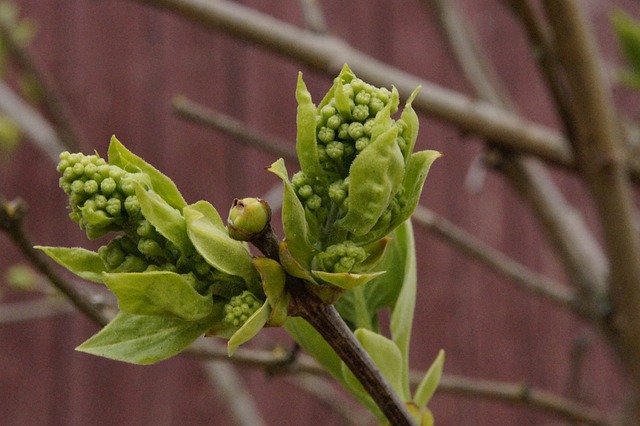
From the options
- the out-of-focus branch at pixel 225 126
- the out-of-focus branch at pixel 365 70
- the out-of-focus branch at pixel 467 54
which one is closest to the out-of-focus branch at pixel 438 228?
the out-of-focus branch at pixel 225 126

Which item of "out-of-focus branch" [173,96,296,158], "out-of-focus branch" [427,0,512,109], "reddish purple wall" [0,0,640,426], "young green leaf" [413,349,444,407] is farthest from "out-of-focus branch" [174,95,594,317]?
"reddish purple wall" [0,0,640,426]

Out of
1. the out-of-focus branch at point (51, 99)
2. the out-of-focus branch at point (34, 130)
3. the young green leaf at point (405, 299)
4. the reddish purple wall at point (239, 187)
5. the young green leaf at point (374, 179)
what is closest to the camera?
the young green leaf at point (374, 179)

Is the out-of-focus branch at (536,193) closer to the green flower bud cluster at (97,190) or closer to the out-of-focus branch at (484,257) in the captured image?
the out-of-focus branch at (484,257)

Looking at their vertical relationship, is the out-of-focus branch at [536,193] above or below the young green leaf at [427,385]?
below

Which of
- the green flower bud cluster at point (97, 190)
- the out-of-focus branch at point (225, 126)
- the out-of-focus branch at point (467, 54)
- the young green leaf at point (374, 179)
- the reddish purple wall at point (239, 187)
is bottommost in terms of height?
the reddish purple wall at point (239, 187)

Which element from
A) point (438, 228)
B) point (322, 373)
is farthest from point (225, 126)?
point (322, 373)

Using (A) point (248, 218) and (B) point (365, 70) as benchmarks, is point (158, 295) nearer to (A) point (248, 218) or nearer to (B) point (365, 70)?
(A) point (248, 218)

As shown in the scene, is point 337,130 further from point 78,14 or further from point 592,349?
point 78,14
